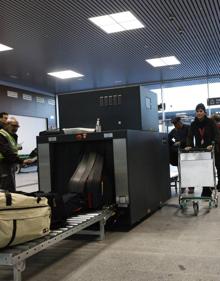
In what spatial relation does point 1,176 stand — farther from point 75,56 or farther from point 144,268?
point 75,56

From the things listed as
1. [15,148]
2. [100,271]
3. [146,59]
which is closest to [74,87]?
[146,59]

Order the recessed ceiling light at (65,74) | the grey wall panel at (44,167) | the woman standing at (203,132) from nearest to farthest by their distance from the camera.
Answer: the grey wall panel at (44,167) → the woman standing at (203,132) → the recessed ceiling light at (65,74)

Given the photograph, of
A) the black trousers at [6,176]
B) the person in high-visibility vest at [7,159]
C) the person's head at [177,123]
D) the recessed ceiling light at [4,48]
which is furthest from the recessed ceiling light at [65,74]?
the black trousers at [6,176]

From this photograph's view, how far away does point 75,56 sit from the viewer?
30.5ft

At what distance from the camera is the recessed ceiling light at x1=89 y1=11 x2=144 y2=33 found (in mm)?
6770

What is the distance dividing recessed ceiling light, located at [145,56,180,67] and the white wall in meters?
5.39

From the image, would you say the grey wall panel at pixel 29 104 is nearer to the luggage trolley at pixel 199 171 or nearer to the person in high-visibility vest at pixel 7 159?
the person in high-visibility vest at pixel 7 159

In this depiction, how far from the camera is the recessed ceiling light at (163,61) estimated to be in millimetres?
9945

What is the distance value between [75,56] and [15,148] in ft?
16.3

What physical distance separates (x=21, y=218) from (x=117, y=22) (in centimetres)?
553

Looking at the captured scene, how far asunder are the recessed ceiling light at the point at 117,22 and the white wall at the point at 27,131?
22.2ft

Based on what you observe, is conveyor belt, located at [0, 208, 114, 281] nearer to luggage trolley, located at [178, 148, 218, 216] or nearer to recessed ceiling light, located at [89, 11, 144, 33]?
luggage trolley, located at [178, 148, 218, 216]

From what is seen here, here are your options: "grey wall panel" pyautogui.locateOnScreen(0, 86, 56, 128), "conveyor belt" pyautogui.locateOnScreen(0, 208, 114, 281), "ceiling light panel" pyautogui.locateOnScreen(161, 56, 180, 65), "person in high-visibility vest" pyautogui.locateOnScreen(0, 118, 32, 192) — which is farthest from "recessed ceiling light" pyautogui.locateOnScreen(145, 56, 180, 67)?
"conveyor belt" pyautogui.locateOnScreen(0, 208, 114, 281)

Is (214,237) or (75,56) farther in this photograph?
(75,56)
